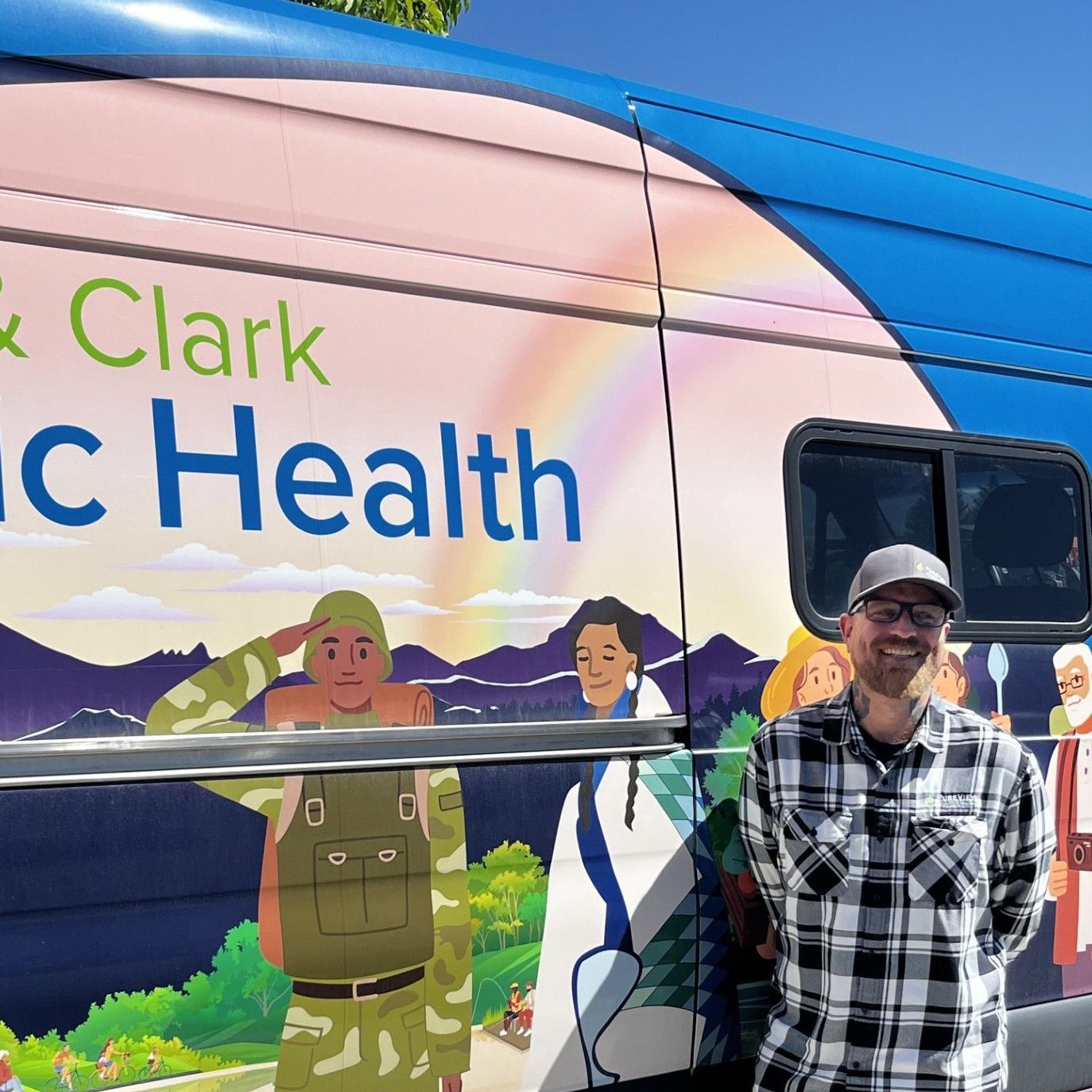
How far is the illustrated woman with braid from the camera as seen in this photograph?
2699mm

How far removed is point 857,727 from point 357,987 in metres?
1.15

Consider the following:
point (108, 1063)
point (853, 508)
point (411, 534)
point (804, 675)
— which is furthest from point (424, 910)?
point (853, 508)

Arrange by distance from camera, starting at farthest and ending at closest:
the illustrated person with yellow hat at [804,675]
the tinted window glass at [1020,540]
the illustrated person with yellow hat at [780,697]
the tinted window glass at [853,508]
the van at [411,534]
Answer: the tinted window glass at [1020,540], the tinted window glass at [853,508], the illustrated person with yellow hat at [804,675], the illustrated person with yellow hat at [780,697], the van at [411,534]

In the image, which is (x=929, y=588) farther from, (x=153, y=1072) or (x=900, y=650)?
(x=153, y=1072)

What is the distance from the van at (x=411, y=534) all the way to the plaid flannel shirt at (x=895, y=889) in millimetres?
276

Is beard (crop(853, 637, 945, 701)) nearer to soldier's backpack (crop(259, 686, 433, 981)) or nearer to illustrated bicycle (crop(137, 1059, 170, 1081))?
soldier's backpack (crop(259, 686, 433, 981))

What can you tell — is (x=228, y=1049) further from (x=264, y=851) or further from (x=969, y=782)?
(x=969, y=782)

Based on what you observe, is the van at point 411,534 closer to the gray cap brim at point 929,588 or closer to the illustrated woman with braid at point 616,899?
the illustrated woman with braid at point 616,899

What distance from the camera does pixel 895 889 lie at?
2.61 m

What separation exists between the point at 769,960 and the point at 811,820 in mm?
541

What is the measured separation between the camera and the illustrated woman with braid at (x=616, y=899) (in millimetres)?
2699

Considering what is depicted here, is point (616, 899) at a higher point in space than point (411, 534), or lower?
lower

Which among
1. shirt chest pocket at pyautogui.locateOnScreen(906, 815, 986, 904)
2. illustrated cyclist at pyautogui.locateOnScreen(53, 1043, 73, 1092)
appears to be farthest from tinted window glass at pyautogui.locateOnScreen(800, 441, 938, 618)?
illustrated cyclist at pyautogui.locateOnScreen(53, 1043, 73, 1092)

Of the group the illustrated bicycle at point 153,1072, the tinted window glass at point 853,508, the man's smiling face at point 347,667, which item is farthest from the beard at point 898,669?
the illustrated bicycle at point 153,1072
